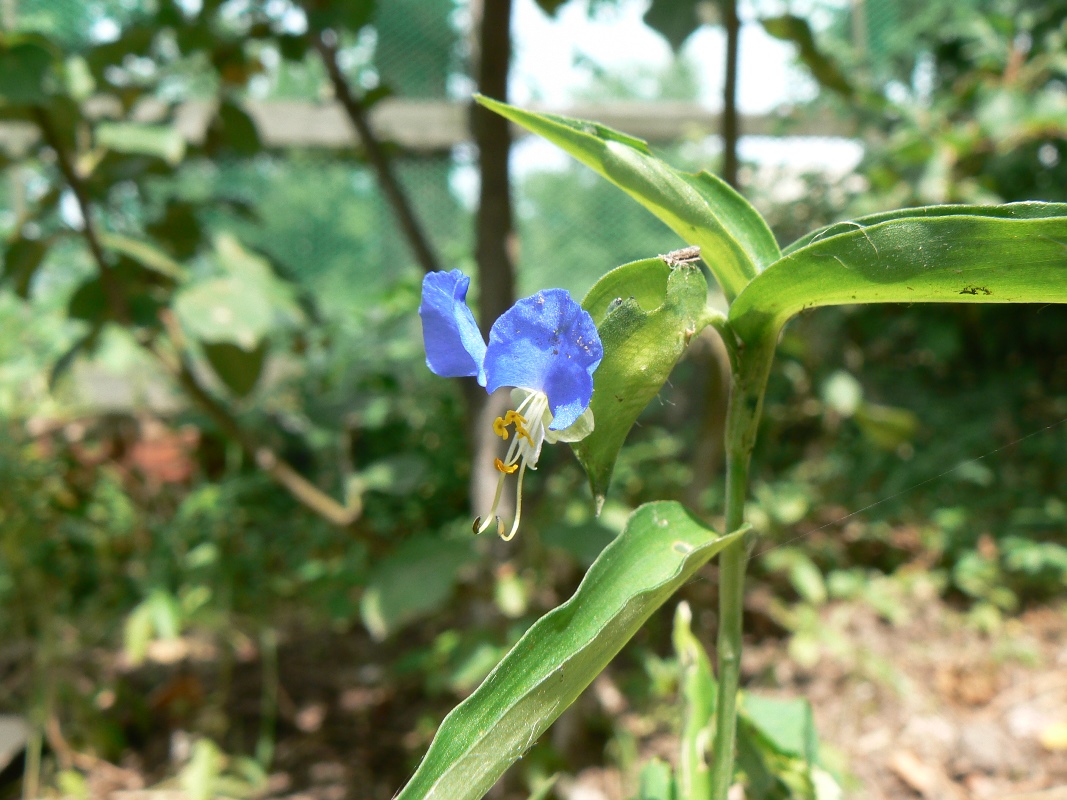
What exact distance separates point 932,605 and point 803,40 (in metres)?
1.51

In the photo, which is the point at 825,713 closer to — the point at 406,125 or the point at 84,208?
the point at 84,208

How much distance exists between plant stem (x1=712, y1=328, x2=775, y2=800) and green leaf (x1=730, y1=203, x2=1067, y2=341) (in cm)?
5

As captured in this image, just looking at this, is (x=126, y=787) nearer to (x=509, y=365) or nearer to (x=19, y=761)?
(x=19, y=761)

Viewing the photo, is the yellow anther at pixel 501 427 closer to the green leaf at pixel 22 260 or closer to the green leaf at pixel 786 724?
the green leaf at pixel 786 724

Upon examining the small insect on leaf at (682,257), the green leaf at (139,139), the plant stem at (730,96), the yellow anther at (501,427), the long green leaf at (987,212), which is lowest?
the yellow anther at (501,427)

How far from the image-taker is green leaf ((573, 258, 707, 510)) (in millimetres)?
454

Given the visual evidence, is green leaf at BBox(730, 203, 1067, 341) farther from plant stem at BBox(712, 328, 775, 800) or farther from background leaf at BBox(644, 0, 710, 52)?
background leaf at BBox(644, 0, 710, 52)

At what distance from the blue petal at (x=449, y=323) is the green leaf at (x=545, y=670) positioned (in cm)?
13

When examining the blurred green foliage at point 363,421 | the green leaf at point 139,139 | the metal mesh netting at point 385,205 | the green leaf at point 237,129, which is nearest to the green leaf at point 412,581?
the blurred green foliage at point 363,421

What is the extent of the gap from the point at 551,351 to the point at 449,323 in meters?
0.06

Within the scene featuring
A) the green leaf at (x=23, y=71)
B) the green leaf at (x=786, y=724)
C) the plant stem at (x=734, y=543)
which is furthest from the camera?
the green leaf at (x=23, y=71)

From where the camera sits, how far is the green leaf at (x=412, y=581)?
A: 1429 millimetres

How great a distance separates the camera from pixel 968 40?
9.06 feet

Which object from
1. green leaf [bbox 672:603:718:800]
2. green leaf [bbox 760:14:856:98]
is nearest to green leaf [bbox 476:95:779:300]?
green leaf [bbox 672:603:718:800]
